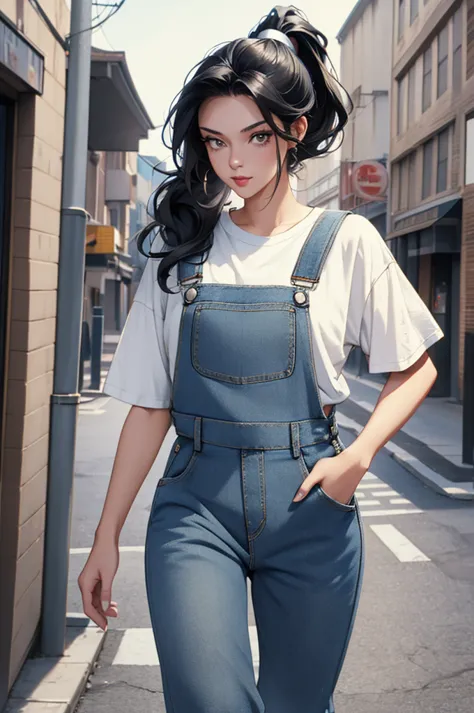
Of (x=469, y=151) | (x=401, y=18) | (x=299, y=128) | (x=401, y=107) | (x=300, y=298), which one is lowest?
(x=300, y=298)

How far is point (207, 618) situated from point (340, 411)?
539 inches

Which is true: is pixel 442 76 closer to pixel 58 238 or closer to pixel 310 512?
pixel 58 238

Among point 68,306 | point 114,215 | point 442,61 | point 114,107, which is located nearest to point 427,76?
point 442,61

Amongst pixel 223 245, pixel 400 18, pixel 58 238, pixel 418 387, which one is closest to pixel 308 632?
pixel 418 387

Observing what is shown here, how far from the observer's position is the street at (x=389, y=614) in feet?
12.9

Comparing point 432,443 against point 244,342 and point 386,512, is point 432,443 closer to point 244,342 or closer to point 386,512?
point 386,512

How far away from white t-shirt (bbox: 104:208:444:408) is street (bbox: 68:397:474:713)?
2.10 m

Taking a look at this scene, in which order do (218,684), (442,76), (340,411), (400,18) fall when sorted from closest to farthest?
(218,684) < (340,411) < (442,76) < (400,18)

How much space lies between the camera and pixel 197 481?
2002 millimetres

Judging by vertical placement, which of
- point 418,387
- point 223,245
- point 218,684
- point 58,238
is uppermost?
point 58,238

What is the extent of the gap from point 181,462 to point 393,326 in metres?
0.56

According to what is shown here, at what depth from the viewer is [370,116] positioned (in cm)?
3012

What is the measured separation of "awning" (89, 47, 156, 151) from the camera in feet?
39.0

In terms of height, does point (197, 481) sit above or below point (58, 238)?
below
